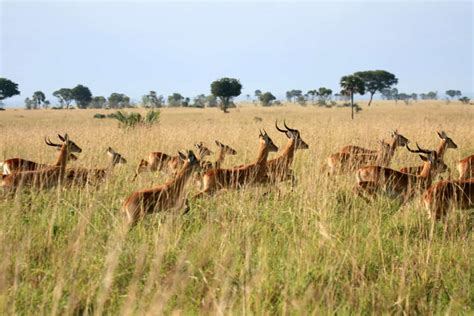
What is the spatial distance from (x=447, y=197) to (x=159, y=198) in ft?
9.65

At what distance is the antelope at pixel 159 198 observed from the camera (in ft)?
15.8

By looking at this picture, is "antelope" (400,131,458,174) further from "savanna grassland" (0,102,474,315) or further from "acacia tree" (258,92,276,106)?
"acacia tree" (258,92,276,106)

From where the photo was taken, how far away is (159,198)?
4.93m

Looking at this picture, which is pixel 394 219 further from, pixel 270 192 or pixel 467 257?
pixel 270 192

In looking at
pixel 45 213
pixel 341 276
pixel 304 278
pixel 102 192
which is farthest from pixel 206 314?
pixel 102 192

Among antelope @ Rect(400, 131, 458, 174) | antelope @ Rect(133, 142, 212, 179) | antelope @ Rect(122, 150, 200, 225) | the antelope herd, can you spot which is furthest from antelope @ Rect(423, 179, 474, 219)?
antelope @ Rect(133, 142, 212, 179)

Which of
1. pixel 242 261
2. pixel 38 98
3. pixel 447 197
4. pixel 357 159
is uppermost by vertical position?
pixel 38 98

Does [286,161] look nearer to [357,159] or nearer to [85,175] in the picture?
[357,159]

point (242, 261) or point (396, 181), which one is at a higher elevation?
point (396, 181)

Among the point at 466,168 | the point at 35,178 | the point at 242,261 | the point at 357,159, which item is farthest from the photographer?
A: the point at 357,159

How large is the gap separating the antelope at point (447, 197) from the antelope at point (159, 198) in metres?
2.49

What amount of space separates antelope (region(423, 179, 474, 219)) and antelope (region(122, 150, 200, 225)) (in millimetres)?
2494

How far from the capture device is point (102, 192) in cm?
571

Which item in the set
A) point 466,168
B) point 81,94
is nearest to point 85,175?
point 466,168
